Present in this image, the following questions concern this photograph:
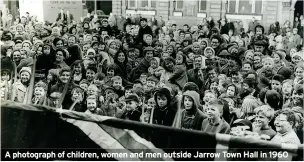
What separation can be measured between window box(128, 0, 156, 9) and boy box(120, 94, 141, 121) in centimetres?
63

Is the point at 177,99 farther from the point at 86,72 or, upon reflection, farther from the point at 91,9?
the point at 91,9

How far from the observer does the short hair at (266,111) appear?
8.22ft

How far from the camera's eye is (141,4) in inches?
107

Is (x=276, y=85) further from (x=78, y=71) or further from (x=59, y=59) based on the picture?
(x=59, y=59)

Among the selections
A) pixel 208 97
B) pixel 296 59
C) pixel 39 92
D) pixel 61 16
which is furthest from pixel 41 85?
pixel 296 59

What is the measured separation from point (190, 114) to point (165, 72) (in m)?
0.35

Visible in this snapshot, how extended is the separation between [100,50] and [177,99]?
69 centimetres

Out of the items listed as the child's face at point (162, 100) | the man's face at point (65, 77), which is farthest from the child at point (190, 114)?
the man's face at point (65, 77)

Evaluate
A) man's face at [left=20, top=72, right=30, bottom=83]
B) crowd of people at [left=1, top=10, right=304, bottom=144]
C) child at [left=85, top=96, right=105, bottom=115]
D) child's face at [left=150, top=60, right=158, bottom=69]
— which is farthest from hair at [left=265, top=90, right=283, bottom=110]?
man's face at [left=20, top=72, right=30, bottom=83]

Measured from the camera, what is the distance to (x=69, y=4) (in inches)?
109

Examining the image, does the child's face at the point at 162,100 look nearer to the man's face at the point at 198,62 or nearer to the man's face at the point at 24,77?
the man's face at the point at 198,62

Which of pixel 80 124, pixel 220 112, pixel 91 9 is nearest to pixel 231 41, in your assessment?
pixel 220 112

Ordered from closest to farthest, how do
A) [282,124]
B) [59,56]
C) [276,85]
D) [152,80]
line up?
[282,124], [276,85], [152,80], [59,56]

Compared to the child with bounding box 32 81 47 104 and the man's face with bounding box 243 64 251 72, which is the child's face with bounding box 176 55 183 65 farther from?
the child with bounding box 32 81 47 104
